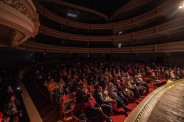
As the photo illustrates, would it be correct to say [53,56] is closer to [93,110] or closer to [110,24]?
[110,24]

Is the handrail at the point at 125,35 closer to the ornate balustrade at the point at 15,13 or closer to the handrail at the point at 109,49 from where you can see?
the handrail at the point at 109,49

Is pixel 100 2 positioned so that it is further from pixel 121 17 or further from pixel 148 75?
pixel 148 75

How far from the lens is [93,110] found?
4.41 metres

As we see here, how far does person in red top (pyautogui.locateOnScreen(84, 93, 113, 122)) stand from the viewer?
4254mm

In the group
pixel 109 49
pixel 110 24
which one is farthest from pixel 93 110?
pixel 110 24

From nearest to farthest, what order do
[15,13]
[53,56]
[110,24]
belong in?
[15,13] → [53,56] → [110,24]

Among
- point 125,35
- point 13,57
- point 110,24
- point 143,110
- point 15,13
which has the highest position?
point 110,24

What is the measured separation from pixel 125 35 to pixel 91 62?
690 centimetres

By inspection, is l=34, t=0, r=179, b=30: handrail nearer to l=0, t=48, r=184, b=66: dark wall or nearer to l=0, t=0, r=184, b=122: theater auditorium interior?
l=0, t=0, r=184, b=122: theater auditorium interior

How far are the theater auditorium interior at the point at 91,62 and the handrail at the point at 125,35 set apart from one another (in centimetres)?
9

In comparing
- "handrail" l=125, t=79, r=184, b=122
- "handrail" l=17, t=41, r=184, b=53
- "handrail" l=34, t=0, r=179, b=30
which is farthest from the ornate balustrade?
"handrail" l=34, t=0, r=179, b=30

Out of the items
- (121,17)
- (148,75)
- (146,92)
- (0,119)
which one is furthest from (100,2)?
(0,119)

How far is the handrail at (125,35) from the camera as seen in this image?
1360 cm

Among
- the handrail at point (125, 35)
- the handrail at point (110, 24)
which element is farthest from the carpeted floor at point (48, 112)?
the handrail at point (110, 24)
